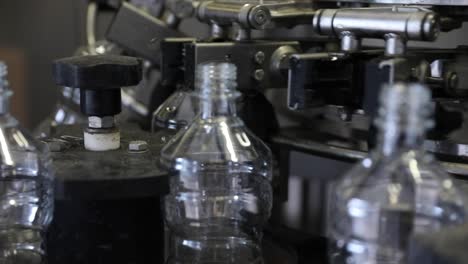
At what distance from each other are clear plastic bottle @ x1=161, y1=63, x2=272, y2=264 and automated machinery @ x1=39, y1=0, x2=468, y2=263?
3 centimetres

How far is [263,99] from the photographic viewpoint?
743 millimetres

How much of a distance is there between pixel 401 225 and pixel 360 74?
153mm

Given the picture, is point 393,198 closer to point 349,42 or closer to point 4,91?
point 349,42

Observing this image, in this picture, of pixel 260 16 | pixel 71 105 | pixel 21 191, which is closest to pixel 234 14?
pixel 260 16

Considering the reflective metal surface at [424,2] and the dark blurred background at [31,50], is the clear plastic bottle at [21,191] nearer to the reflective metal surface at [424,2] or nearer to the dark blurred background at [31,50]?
the reflective metal surface at [424,2]

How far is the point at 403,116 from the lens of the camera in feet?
1.48

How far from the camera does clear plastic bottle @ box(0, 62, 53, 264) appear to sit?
0.58m

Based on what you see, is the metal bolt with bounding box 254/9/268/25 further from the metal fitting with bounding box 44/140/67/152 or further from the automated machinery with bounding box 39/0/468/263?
the metal fitting with bounding box 44/140/67/152

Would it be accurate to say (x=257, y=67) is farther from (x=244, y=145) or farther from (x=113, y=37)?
(x=113, y=37)

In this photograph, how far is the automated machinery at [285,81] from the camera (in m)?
0.57

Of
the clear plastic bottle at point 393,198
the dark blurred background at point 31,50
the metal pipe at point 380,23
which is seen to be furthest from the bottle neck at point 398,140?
the dark blurred background at point 31,50

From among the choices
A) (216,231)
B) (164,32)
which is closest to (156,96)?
(164,32)

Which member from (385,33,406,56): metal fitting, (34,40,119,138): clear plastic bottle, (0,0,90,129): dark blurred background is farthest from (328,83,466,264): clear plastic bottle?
(0,0,90,129): dark blurred background

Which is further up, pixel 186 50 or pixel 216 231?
pixel 186 50
